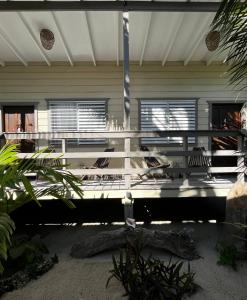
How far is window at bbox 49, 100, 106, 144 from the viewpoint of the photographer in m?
8.88

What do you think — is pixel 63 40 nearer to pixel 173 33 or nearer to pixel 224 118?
pixel 173 33

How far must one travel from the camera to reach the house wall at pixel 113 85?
345 inches

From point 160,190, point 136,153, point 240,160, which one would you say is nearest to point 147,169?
point 136,153

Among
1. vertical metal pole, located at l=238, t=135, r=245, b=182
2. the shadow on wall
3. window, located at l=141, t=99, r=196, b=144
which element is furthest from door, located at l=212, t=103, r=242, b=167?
vertical metal pole, located at l=238, t=135, r=245, b=182

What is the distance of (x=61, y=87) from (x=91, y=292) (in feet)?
19.4

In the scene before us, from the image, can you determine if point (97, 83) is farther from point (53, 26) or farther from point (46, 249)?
point (46, 249)

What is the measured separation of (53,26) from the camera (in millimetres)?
6629

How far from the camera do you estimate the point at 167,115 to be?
8.96 m

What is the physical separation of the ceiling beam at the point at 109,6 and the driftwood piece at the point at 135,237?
12.2 feet

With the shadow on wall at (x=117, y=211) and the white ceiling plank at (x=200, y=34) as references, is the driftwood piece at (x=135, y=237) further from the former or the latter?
the white ceiling plank at (x=200, y=34)

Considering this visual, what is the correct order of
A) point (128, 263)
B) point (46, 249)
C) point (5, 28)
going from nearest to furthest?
1. point (128, 263)
2. point (46, 249)
3. point (5, 28)

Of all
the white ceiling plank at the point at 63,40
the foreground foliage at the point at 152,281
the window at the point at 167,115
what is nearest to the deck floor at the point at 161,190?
the foreground foliage at the point at 152,281

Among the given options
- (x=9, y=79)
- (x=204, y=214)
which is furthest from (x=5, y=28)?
(x=204, y=214)

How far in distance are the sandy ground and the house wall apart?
403cm
